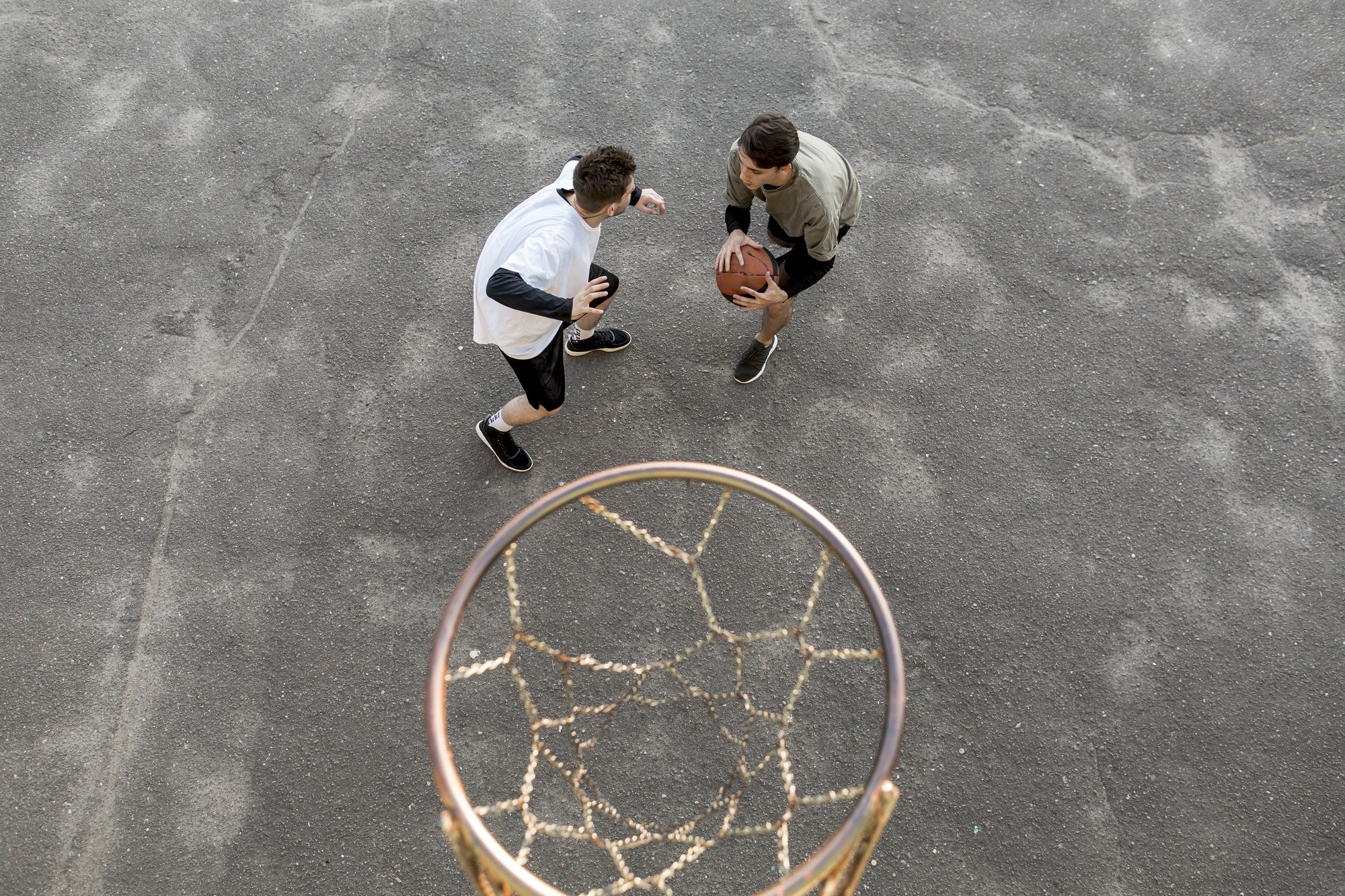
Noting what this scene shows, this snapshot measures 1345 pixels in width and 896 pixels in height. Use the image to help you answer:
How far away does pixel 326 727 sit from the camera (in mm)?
4340

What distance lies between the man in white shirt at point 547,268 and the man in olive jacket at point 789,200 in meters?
0.58

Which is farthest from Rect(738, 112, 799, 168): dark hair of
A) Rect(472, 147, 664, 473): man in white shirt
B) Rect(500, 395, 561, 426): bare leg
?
Rect(500, 395, 561, 426): bare leg

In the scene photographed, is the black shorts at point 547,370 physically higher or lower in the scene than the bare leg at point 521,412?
higher

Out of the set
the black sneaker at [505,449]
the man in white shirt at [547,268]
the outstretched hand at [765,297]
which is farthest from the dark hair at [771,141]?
the black sneaker at [505,449]

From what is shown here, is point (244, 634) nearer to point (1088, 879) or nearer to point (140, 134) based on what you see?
point (140, 134)

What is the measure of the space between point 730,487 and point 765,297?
→ 59.6 inches

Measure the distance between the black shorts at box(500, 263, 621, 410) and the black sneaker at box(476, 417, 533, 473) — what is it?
342 millimetres

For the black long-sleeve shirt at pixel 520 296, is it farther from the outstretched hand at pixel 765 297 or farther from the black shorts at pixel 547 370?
the outstretched hand at pixel 765 297

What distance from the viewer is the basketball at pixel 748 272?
15.1 ft

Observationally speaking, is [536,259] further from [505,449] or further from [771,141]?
[505,449]

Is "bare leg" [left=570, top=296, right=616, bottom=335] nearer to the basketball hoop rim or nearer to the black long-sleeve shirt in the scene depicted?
the black long-sleeve shirt

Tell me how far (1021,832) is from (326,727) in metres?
3.25

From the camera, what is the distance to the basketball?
4.59 m

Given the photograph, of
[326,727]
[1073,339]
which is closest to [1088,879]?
[1073,339]
